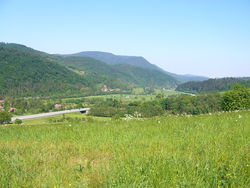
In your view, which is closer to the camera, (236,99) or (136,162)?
(136,162)

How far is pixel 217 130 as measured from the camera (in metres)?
8.02

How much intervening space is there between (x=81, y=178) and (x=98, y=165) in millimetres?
660

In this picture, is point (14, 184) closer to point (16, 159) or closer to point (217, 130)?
point (16, 159)

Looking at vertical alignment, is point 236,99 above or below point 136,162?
below

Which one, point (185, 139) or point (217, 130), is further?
point (217, 130)

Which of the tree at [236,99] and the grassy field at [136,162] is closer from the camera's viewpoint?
the grassy field at [136,162]

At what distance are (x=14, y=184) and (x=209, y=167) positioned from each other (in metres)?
3.68

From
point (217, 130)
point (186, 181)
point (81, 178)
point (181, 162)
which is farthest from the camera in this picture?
point (217, 130)

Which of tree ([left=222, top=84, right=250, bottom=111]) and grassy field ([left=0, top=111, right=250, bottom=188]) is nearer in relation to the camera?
grassy field ([left=0, top=111, right=250, bottom=188])

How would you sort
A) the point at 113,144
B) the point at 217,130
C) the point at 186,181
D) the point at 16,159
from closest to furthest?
the point at 186,181
the point at 16,159
the point at 113,144
the point at 217,130

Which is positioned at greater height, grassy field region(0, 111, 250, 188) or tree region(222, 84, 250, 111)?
grassy field region(0, 111, 250, 188)

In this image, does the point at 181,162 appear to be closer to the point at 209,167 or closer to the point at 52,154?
the point at 209,167

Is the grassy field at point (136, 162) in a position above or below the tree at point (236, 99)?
above

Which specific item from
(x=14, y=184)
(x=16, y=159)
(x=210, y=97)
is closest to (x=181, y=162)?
(x=14, y=184)
